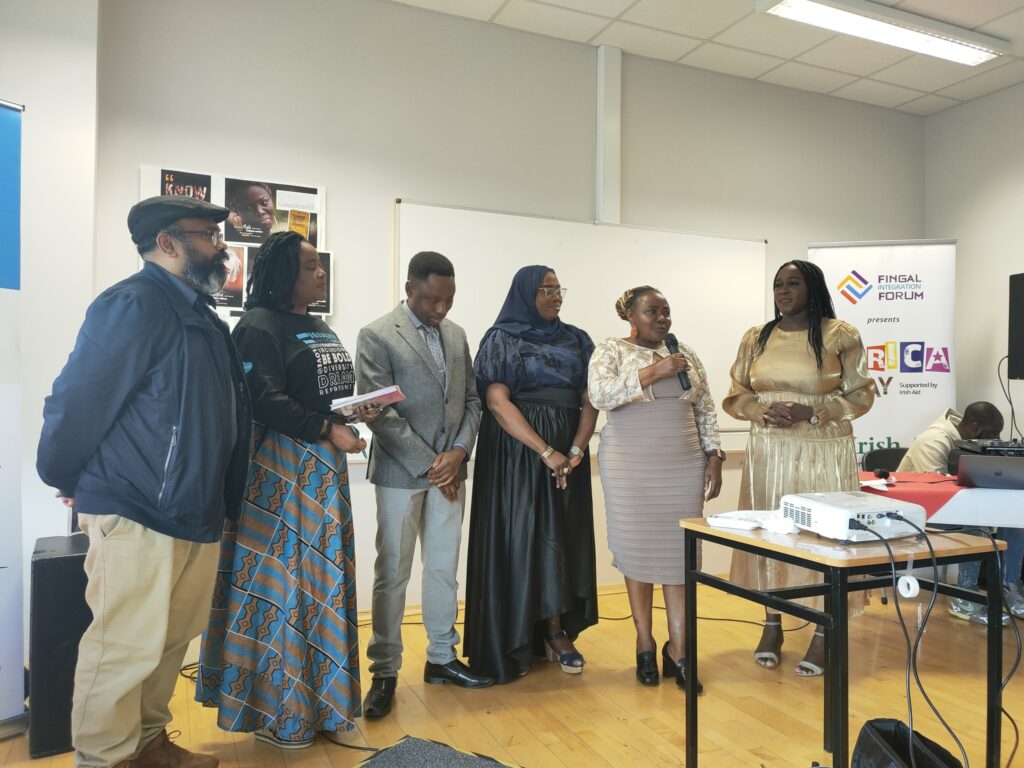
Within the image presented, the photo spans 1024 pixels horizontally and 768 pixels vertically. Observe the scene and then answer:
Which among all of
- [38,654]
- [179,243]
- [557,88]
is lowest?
[38,654]

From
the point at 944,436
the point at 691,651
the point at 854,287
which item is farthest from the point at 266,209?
the point at 854,287

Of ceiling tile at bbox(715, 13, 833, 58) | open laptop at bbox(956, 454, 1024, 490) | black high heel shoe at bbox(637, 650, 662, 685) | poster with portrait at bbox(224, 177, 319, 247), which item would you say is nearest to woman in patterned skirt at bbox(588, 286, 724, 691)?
black high heel shoe at bbox(637, 650, 662, 685)

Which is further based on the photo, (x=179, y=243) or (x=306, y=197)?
(x=306, y=197)

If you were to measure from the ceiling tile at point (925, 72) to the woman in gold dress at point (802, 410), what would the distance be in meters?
2.53

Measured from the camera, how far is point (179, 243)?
197cm

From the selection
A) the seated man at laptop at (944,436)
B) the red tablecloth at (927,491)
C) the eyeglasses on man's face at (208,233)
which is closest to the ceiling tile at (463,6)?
the eyeglasses on man's face at (208,233)

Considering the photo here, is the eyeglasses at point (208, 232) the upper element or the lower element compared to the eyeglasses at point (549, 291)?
upper

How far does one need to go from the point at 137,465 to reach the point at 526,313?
1520 millimetres

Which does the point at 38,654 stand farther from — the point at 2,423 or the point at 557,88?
the point at 557,88

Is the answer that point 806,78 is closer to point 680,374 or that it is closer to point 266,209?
point 680,374

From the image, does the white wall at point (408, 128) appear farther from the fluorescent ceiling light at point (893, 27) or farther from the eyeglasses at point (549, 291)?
the eyeglasses at point (549, 291)

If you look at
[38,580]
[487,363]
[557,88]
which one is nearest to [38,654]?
[38,580]

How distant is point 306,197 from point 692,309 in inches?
91.6

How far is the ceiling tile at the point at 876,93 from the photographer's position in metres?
4.93
